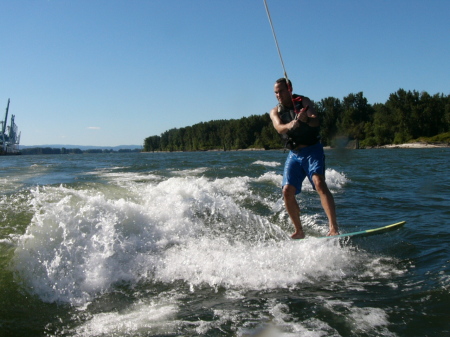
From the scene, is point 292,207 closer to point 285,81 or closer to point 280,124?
point 280,124

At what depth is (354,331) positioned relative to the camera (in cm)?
298

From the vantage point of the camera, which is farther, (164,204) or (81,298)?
(164,204)

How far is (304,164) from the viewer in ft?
18.0

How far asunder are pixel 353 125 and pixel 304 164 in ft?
76.9

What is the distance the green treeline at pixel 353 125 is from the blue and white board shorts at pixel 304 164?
2.07 m

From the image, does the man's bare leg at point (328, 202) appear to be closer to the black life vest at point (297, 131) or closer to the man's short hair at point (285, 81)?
the black life vest at point (297, 131)

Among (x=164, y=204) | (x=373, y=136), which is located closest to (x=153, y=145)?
(x=373, y=136)

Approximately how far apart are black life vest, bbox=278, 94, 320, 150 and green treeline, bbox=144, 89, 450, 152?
2010 millimetres

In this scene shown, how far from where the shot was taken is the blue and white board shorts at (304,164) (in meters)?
5.38

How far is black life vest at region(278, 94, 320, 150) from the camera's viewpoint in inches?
210

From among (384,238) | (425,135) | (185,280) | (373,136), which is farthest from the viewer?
(425,135)

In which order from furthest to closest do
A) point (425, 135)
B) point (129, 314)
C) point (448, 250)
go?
point (425, 135)
point (448, 250)
point (129, 314)

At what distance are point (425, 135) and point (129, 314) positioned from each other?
3404 inches

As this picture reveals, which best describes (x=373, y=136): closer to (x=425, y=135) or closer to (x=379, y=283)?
(x=425, y=135)
